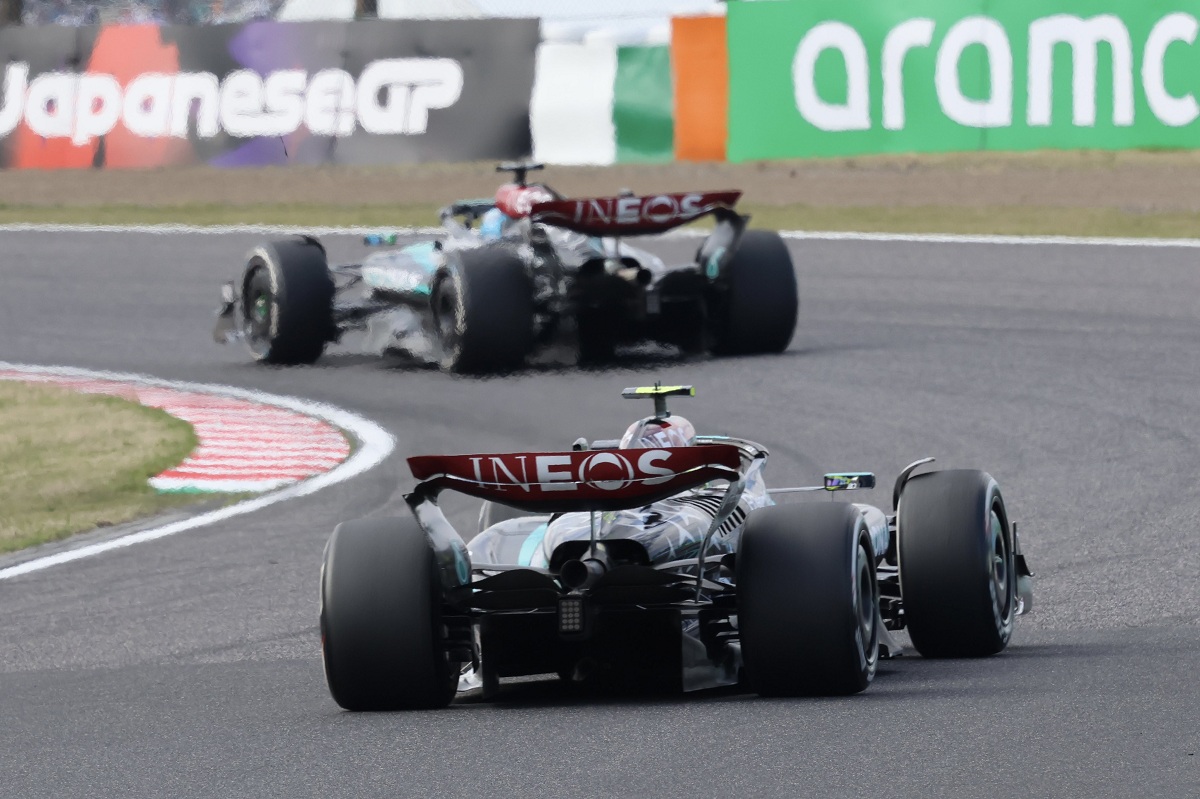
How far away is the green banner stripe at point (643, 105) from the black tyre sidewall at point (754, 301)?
349 inches

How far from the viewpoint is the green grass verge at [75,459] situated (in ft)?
36.1

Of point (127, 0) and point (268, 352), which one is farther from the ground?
point (127, 0)

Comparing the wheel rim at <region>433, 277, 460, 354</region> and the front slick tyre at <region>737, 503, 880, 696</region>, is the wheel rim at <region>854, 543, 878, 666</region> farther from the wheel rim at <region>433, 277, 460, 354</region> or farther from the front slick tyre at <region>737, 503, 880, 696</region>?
the wheel rim at <region>433, 277, 460, 354</region>

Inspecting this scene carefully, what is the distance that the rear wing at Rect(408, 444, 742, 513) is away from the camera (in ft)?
20.3

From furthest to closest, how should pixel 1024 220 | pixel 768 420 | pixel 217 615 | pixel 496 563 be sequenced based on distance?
1. pixel 1024 220
2. pixel 768 420
3. pixel 217 615
4. pixel 496 563

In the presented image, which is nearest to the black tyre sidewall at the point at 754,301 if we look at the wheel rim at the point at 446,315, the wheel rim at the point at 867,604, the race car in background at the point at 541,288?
the race car in background at the point at 541,288

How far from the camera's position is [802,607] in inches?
241

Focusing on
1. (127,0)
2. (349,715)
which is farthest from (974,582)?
(127,0)

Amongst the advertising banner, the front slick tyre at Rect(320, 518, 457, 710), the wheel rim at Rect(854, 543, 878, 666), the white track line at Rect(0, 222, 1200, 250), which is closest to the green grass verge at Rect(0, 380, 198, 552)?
the front slick tyre at Rect(320, 518, 457, 710)

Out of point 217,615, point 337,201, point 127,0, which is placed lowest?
point 217,615

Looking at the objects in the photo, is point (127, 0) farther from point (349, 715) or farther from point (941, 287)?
point (349, 715)

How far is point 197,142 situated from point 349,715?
1887cm

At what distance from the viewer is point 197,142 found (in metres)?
24.5

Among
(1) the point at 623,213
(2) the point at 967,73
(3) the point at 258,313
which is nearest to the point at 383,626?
(1) the point at 623,213
